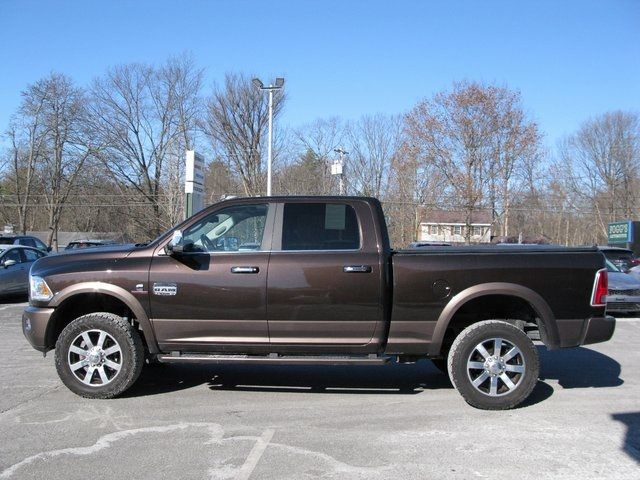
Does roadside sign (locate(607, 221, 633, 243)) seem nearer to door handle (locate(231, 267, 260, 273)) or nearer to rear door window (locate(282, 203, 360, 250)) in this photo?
rear door window (locate(282, 203, 360, 250))

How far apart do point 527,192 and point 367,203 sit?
3383 centimetres

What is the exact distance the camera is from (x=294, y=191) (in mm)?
35625

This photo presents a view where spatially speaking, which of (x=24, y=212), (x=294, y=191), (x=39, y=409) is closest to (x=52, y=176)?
(x=24, y=212)

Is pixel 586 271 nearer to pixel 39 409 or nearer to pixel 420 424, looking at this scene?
pixel 420 424

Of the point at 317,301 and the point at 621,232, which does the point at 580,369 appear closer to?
the point at 317,301

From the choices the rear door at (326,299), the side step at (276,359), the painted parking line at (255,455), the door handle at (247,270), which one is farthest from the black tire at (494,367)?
the door handle at (247,270)

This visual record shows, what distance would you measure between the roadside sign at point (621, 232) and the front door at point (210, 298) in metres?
32.8

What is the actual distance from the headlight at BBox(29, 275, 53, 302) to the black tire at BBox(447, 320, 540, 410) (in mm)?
4087

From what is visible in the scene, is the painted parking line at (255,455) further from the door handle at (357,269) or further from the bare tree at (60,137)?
the bare tree at (60,137)

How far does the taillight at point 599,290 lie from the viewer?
5336 mm

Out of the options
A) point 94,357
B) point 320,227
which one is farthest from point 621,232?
point 94,357

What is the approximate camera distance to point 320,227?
18.4 feet

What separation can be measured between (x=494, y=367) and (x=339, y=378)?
1978 millimetres

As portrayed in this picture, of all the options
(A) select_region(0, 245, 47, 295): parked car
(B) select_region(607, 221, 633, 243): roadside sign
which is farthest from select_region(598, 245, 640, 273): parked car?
(B) select_region(607, 221, 633, 243): roadside sign
